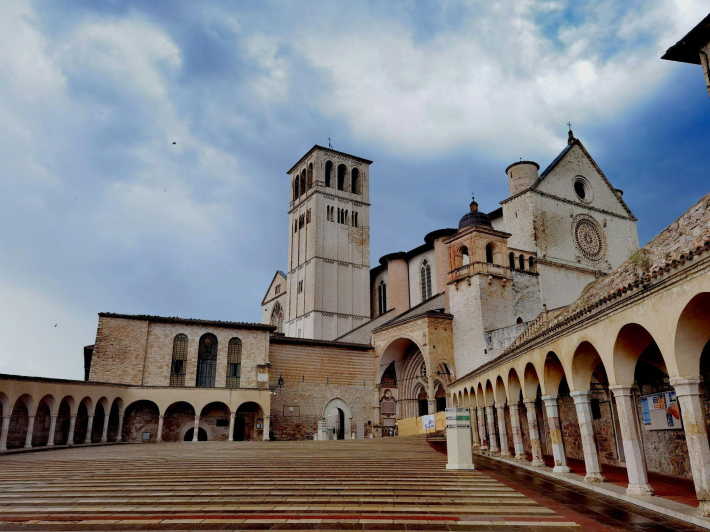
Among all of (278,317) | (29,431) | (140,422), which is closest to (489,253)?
(140,422)

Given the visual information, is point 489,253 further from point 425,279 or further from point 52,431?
point 52,431

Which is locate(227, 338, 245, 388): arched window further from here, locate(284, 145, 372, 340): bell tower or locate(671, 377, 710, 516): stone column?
locate(671, 377, 710, 516): stone column

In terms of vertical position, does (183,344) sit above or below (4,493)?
above

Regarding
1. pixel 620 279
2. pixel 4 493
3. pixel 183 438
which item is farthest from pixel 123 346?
pixel 620 279

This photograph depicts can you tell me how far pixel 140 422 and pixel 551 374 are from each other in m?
23.1

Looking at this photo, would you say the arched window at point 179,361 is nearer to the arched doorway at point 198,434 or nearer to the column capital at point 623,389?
the arched doorway at point 198,434

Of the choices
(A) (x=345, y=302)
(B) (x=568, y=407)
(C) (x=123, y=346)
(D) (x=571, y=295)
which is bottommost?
(B) (x=568, y=407)

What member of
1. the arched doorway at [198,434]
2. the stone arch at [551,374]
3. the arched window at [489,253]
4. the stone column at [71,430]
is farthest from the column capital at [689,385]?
the arched doorway at [198,434]

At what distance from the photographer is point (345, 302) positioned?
1978 inches

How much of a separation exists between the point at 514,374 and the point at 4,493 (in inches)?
510

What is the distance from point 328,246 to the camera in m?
50.9

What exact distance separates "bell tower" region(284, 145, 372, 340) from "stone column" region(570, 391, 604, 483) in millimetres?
37379

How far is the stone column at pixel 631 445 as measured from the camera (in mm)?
8836

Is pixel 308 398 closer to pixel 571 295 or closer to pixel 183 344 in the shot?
pixel 183 344
